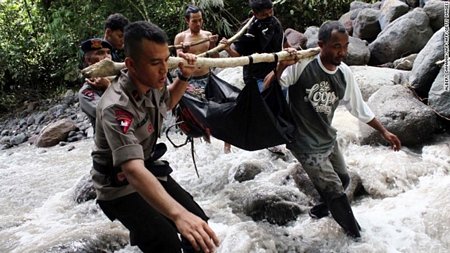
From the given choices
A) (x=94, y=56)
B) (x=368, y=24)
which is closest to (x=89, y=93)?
(x=94, y=56)

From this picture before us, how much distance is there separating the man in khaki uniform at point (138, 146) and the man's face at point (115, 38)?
1.37 metres

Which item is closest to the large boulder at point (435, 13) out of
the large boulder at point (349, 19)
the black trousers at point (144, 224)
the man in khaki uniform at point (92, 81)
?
the large boulder at point (349, 19)

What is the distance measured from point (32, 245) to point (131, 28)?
257cm

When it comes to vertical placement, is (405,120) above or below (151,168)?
below

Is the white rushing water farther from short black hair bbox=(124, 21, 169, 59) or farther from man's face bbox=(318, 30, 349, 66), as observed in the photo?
short black hair bbox=(124, 21, 169, 59)

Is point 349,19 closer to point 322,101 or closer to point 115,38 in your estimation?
point 322,101

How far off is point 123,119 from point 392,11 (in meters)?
8.01

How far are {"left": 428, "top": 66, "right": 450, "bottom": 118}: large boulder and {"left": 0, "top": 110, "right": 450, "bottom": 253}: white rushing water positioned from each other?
36cm

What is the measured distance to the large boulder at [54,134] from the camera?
8.20 meters

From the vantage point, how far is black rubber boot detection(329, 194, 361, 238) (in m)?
3.30

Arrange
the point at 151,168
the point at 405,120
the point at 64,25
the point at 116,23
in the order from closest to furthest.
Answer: the point at 151,168 → the point at 116,23 → the point at 405,120 → the point at 64,25

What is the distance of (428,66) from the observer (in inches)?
233

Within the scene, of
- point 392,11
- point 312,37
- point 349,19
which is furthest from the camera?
point 349,19

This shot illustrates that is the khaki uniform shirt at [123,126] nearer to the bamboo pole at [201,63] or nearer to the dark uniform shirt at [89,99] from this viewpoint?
the bamboo pole at [201,63]
